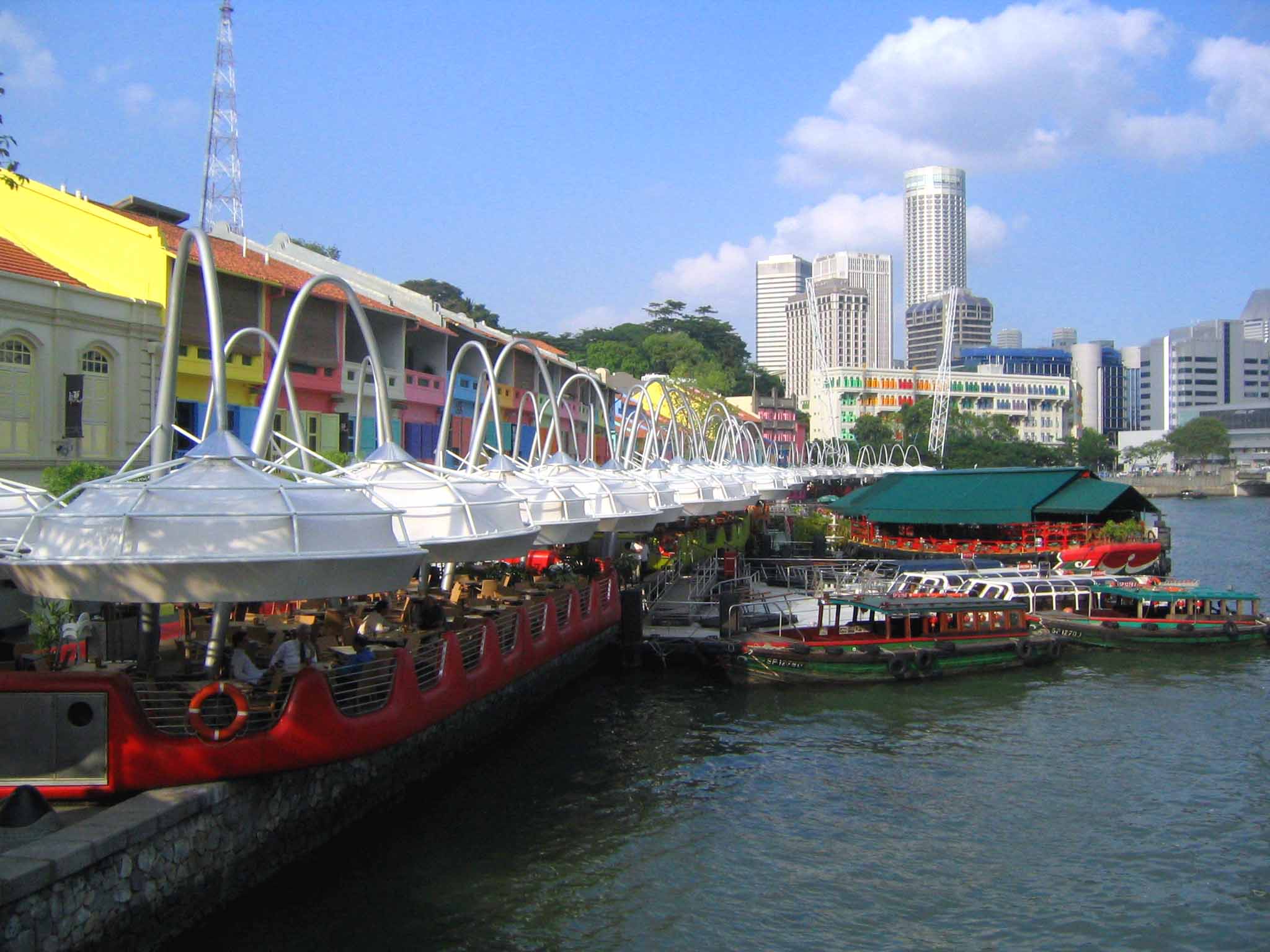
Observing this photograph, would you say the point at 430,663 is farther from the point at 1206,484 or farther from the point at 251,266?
the point at 1206,484

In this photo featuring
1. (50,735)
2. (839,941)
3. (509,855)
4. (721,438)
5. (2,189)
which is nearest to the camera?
(50,735)

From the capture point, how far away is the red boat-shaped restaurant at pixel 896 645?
2547 centimetres

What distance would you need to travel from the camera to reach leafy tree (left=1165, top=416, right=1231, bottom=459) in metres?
160

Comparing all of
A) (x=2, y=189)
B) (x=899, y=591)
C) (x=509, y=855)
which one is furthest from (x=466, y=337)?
(x=509, y=855)

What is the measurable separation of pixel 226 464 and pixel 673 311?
4561 inches

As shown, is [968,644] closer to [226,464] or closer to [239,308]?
[226,464]

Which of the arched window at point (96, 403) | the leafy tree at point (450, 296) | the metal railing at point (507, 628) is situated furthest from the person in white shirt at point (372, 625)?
the leafy tree at point (450, 296)

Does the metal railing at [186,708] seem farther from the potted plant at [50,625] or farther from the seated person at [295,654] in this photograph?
the potted plant at [50,625]

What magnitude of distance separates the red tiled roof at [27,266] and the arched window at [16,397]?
167cm

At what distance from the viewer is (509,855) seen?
598 inches

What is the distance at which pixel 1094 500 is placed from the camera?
4734 cm

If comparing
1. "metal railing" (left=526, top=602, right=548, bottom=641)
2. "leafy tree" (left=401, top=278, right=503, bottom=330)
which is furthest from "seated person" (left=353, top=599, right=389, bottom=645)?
"leafy tree" (left=401, top=278, right=503, bottom=330)

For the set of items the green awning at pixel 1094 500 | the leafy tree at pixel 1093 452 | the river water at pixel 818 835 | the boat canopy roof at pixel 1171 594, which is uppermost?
the leafy tree at pixel 1093 452

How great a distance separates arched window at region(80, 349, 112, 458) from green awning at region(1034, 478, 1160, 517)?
35080mm
